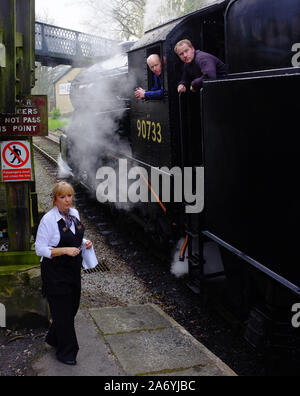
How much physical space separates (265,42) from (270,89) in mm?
771

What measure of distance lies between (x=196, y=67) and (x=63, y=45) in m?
20.7

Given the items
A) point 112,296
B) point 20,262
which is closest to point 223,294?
point 112,296

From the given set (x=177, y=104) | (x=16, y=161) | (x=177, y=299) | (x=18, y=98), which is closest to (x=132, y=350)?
(x=177, y=299)

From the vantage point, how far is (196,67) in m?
4.80

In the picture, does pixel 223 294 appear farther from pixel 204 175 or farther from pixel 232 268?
pixel 204 175

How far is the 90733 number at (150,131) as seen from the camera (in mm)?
5770

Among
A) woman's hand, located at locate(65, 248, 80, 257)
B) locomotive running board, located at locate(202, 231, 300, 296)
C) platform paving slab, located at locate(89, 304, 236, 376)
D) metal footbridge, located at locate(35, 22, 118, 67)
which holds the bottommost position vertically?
platform paving slab, located at locate(89, 304, 236, 376)

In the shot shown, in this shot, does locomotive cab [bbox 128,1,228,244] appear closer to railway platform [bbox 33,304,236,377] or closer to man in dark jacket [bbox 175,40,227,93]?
man in dark jacket [bbox 175,40,227,93]

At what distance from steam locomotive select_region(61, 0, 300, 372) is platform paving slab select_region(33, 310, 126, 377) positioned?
1.11m

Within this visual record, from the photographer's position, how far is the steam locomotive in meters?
3.11

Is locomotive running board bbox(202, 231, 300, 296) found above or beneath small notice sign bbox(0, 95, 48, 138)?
beneath

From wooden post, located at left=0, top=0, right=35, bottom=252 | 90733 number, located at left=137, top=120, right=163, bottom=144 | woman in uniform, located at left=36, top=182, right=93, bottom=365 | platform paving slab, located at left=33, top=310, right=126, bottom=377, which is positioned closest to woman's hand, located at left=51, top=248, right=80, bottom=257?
woman in uniform, located at left=36, top=182, right=93, bottom=365

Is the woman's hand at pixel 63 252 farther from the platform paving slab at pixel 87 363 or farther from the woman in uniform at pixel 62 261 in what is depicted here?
the platform paving slab at pixel 87 363

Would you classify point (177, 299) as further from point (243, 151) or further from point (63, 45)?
point (63, 45)
